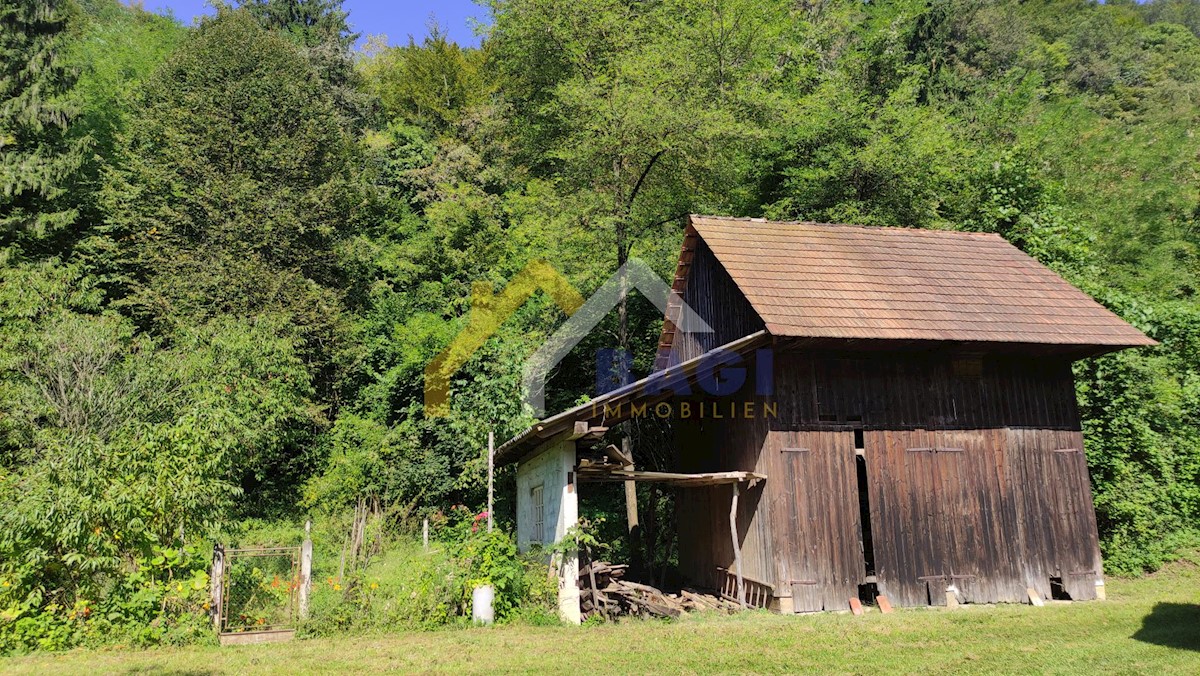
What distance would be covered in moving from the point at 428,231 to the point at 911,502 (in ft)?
52.6

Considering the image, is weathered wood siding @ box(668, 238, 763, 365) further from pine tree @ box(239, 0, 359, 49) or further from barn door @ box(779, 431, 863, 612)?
pine tree @ box(239, 0, 359, 49)

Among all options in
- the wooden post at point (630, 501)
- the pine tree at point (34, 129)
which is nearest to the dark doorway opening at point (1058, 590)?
the wooden post at point (630, 501)

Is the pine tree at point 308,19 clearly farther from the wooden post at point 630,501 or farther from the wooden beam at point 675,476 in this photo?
the wooden beam at point 675,476

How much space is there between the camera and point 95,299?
17078 mm

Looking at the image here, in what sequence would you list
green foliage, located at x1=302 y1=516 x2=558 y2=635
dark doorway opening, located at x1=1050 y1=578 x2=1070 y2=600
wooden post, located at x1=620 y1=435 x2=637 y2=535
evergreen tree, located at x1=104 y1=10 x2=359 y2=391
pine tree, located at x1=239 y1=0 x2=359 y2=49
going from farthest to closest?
pine tree, located at x1=239 y1=0 x2=359 y2=49 < evergreen tree, located at x1=104 y1=10 x2=359 y2=391 < wooden post, located at x1=620 y1=435 x2=637 y2=535 < dark doorway opening, located at x1=1050 y1=578 x2=1070 y2=600 < green foliage, located at x1=302 y1=516 x2=558 y2=635

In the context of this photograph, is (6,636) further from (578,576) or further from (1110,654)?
(1110,654)

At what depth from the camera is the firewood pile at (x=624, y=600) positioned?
10227 mm

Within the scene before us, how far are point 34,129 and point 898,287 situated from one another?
20.5 meters

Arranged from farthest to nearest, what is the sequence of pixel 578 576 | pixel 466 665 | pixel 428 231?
pixel 428 231
pixel 578 576
pixel 466 665

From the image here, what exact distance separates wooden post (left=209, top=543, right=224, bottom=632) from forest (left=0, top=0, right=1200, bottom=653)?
365 mm

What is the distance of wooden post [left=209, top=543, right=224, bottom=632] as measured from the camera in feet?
28.4

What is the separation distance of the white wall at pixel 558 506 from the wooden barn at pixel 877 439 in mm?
40

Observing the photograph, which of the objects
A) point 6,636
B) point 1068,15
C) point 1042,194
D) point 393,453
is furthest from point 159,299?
point 1068,15

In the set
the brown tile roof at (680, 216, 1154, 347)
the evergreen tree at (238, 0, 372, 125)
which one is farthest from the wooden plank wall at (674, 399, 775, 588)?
the evergreen tree at (238, 0, 372, 125)
